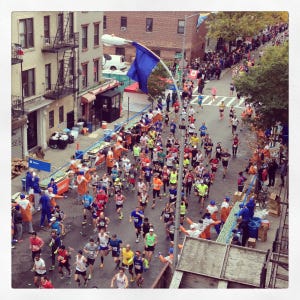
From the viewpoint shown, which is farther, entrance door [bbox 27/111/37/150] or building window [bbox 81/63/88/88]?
building window [bbox 81/63/88/88]

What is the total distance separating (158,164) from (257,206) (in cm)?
596

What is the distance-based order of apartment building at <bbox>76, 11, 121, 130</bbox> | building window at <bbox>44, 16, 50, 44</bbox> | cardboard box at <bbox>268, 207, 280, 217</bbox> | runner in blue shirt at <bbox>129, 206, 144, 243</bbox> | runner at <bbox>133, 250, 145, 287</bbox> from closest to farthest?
runner at <bbox>133, 250, 145, 287</bbox>, runner in blue shirt at <bbox>129, 206, 144, 243</bbox>, cardboard box at <bbox>268, 207, 280, 217</bbox>, building window at <bbox>44, 16, 50, 44</bbox>, apartment building at <bbox>76, 11, 121, 130</bbox>

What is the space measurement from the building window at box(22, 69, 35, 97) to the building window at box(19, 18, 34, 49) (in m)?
1.49

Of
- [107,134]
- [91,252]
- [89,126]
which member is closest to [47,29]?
[107,134]

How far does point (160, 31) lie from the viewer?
55.9 m

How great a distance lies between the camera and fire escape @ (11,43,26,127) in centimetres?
2939

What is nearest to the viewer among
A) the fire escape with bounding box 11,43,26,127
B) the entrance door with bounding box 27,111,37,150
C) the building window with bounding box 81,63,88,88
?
the fire escape with bounding box 11,43,26,127

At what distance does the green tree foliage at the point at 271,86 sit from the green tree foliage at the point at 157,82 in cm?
1178

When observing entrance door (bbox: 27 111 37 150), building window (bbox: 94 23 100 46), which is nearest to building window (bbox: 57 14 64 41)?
entrance door (bbox: 27 111 37 150)

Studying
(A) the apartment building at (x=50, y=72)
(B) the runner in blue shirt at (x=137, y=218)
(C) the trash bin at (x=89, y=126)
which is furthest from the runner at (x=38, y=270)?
(C) the trash bin at (x=89, y=126)

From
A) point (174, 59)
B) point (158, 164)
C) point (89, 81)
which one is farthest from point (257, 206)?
point (174, 59)

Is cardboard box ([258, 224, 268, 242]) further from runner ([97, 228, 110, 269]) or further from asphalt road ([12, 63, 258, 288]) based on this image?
runner ([97, 228, 110, 269])

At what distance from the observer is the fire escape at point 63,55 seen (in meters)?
33.8

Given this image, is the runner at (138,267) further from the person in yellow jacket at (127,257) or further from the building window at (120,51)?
the building window at (120,51)
